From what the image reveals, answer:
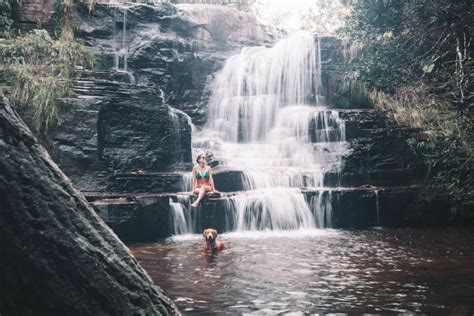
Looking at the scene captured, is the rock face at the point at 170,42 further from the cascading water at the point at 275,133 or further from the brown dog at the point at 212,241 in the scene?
the brown dog at the point at 212,241

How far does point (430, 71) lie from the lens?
651 cm

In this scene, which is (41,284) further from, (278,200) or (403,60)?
(403,60)

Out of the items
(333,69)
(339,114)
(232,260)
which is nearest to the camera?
(232,260)

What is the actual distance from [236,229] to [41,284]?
8561 millimetres

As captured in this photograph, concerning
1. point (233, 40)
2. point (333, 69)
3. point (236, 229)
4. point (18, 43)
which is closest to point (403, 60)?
point (236, 229)

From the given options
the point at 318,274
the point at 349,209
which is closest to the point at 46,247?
the point at 318,274

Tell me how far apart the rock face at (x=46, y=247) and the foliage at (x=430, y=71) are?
6.13 metres

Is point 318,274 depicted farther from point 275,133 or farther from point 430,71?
point 275,133

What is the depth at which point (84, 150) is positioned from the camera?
9.61 metres

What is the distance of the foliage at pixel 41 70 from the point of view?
936cm

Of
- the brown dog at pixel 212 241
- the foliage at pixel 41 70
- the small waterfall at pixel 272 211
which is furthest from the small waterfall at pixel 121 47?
the brown dog at pixel 212 241

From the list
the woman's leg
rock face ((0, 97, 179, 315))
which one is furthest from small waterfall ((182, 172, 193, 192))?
rock face ((0, 97, 179, 315))

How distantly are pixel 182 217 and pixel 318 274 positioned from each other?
4.71 meters

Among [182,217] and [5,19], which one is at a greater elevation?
[5,19]
